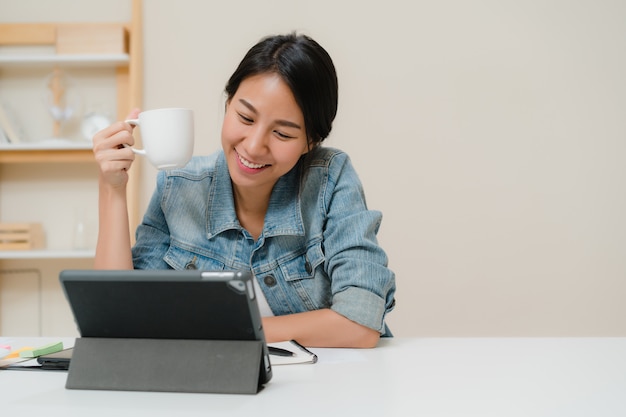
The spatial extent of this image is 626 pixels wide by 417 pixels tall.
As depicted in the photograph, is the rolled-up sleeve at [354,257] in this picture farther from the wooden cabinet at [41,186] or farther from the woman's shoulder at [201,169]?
the wooden cabinet at [41,186]

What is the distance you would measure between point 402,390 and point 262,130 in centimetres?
61

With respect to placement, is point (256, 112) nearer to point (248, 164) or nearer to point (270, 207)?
point (248, 164)

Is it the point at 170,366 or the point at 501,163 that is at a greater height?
the point at 501,163

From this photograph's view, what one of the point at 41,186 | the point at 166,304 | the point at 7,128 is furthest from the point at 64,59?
the point at 166,304

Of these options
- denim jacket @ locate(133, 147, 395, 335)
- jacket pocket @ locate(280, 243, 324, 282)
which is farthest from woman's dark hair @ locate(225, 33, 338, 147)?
jacket pocket @ locate(280, 243, 324, 282)

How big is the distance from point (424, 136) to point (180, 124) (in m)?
1.67

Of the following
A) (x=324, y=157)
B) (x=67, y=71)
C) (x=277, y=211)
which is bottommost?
(x=277, y=211)

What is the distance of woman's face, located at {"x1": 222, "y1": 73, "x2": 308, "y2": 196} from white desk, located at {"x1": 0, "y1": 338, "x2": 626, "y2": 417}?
0.41 meters

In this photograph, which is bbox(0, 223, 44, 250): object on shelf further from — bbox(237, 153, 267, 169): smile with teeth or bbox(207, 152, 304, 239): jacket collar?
bbox(237, 153, 267, 169): smile with teeth

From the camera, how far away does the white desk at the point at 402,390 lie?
0.75 m

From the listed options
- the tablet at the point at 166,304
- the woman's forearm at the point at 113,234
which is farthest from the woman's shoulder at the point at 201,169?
the tablet at the point at 166,304

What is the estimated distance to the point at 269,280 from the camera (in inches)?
55.7

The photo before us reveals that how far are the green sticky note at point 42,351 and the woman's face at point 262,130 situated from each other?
45cm

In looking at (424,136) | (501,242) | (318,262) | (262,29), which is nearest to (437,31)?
(424,136)
